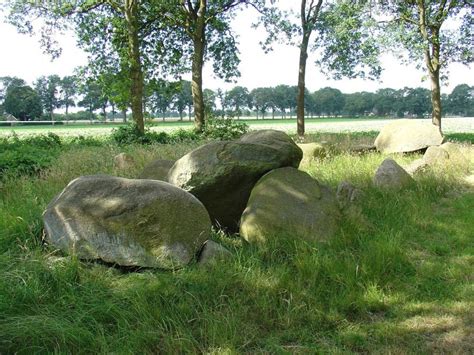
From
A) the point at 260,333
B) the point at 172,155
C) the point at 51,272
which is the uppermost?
the point at 172,155

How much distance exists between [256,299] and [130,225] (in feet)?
5.41

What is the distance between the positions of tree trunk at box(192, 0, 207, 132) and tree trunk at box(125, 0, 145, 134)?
12.1 ft

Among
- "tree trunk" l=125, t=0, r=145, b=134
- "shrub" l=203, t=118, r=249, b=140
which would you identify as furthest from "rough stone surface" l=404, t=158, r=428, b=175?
"tree trunk" l=125, t=0, r=145, b=134

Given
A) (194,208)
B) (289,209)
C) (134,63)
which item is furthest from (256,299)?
(134,63)

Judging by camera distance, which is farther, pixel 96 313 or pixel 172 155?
pixel 172 155

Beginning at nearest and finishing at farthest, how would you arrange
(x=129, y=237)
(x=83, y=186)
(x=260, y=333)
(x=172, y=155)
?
(x=260, y=333) < (x=129, y=237) < (x=83, y=186) < (x=172, y=155)

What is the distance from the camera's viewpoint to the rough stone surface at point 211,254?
15.5 feet

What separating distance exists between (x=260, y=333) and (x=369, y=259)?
1.79 m

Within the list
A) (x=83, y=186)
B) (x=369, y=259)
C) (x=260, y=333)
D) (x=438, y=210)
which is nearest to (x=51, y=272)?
(x=83, y=186)

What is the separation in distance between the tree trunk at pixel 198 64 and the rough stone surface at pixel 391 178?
48.8 ft

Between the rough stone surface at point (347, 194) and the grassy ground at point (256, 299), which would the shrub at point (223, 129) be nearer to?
the rough stone surface at point (347, 194)

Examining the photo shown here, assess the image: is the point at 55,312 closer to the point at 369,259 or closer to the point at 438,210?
the point at 369,259

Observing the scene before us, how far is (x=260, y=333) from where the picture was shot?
3.66 meters

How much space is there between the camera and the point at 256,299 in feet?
13.4
